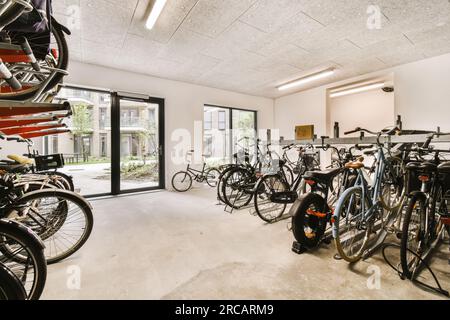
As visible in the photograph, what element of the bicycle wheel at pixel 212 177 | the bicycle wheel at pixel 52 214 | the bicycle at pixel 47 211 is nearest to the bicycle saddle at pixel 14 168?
the bicycle at pixel 47 211

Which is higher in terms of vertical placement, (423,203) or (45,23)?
(45,23)

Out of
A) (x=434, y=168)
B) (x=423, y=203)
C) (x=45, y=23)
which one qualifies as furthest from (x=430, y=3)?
(x=45, y=23)

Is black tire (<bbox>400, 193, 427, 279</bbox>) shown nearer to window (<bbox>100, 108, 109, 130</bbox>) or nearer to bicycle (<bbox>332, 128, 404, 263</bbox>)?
bicycle (<bbox>332, 128, 404, 263</bbox>)

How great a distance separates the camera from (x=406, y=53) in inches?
143

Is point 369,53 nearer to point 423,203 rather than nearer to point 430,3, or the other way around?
point 430,3

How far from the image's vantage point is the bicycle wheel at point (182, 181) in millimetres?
4984

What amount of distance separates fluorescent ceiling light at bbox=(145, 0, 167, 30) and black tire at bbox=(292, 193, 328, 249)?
2.66 metres

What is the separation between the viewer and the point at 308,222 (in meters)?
2.01

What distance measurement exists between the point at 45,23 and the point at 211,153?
15.6ft

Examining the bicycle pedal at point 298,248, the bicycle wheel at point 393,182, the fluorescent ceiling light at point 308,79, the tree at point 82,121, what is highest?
the fluorescent ceiling light at point 308,79

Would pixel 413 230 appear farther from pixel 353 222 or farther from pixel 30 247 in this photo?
pixel 30 247

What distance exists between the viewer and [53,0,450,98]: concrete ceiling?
242 centimetres

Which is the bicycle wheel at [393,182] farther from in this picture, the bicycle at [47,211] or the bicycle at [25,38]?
the bicycle at [47,211]

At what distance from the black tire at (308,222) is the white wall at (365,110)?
15.4 ft
